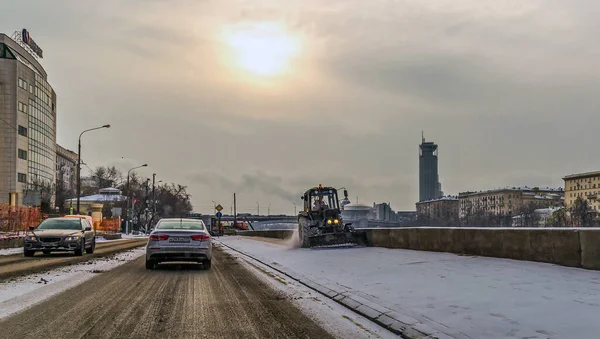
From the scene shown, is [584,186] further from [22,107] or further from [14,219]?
[14,219]

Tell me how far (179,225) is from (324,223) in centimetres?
1001

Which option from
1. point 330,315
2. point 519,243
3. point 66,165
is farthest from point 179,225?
point 66,165

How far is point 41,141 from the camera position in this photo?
9881 centimetres

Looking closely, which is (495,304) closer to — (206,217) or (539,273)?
(539,273)

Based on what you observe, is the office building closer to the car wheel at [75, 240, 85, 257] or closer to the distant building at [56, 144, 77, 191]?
the distant building at [56, 144, 77, 191]

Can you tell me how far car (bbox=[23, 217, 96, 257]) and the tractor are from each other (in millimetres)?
9735

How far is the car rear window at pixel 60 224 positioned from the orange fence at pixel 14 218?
1032 centimetres

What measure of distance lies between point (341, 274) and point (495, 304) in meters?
6.22

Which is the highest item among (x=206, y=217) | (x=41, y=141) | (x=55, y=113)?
(x=55, y=113)

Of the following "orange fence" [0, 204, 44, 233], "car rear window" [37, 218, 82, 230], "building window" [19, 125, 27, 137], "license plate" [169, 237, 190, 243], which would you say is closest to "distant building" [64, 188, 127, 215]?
"building window" [19, 125, 27, 137]

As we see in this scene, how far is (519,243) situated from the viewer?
512 inches

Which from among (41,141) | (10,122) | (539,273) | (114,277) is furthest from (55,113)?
(539,273)

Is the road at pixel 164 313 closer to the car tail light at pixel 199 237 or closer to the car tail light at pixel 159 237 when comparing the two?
the car tail light at pixel 159 237

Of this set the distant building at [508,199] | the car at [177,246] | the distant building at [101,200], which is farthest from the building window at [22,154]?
the distant building at [508,199]
